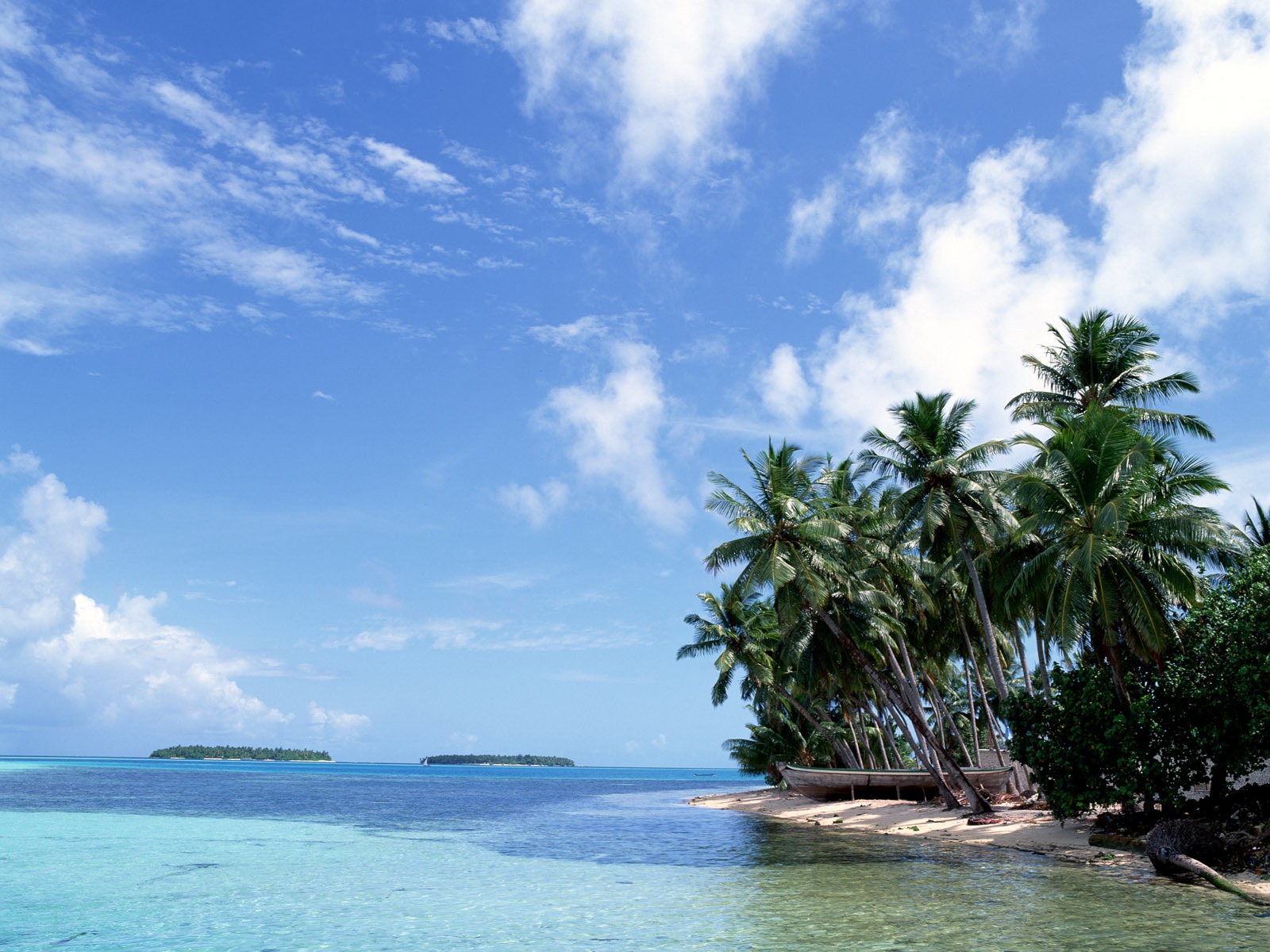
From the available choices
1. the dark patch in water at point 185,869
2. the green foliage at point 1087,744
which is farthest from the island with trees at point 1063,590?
the dark patch in water at point 185,869

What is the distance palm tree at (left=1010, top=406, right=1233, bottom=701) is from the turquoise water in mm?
5192

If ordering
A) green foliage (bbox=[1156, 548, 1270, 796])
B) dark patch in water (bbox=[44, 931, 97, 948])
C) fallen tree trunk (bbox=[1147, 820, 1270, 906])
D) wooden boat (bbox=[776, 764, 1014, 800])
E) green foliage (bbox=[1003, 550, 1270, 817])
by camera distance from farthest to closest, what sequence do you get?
1. wooden boat (bbox=[776, 764, 1014, 800])
2. green foliage (bbox=[1003, 550, 1270, 817])
3. green foliage (bbox=[1156, 548, 1270, 796])
4. fallen tree trunk (bbox=[1147, 820, 1270, 906])
5. dark patch in water (bbox=[44, 931, 97, 948])

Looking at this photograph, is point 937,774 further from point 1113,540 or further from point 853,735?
point 853,735

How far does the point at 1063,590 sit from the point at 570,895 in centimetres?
1189

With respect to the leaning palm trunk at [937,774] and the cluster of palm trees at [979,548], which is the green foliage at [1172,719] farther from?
the leaning palm trunk at [937,774]

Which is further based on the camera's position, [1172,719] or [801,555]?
[801,555]

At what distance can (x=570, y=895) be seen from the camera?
15.8 metres

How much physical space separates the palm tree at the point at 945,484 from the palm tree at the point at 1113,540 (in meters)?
5.91

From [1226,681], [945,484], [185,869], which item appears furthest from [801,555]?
[185,869]

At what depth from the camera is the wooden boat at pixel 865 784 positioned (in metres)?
34.7

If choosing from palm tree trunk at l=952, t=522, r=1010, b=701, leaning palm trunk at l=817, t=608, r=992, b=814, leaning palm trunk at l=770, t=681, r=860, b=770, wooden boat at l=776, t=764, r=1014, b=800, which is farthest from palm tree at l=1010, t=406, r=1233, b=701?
leaning palm trunk at l=770, t=681, r=860, b=770

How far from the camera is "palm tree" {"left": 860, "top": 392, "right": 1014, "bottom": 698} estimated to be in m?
25.9

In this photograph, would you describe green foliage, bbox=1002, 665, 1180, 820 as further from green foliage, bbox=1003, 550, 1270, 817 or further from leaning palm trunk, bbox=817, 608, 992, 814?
leaning palm trunk, bbox=817, 608, 992, 814

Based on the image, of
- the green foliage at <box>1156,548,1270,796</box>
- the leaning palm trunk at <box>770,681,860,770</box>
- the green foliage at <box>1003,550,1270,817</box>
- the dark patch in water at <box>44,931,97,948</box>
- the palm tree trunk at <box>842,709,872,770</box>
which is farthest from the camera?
the palm tree trunk at <box>842,709,872,770</box>
